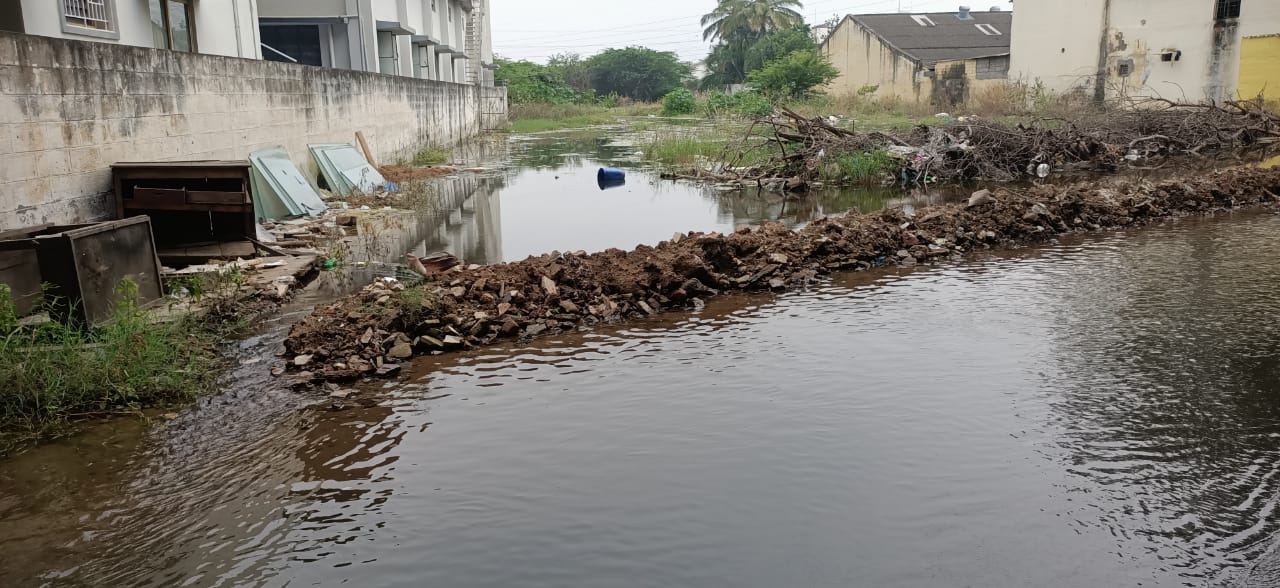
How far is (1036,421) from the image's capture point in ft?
16.1

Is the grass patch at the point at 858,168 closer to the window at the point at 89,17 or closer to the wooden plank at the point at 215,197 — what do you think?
the wooden plank at the point at 215,197

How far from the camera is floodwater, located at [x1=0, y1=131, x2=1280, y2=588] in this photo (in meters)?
3.59

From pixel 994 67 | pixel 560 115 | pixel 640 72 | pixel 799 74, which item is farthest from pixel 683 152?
pixel 640 72

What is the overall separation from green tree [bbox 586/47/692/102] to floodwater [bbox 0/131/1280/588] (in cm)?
6908

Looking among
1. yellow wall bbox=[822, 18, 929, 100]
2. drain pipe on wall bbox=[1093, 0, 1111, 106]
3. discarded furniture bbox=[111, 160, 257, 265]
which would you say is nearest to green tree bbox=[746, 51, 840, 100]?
yellow wall bbox=[822, 18, 929, 100]

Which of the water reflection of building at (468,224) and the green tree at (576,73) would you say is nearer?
the water reflection of building at (468,224)

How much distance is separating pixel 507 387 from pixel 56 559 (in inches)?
101

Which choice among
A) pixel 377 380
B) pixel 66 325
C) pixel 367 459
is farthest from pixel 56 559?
pixel 66 325

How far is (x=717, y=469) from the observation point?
4367 mm

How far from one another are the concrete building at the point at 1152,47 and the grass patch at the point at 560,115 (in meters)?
19.9

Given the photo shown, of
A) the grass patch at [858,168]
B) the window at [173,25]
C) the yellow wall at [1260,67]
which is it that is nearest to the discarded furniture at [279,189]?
the window at [173,25]

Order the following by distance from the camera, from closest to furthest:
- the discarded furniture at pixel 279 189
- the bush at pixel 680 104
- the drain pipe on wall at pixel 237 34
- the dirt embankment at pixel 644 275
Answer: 1. the dirt embankment at pixel 644 275
2. the discarded furniture at pixel 279 189
3. the drain pipe on wall at pixel 237 34
4. the bush at pixel 680 104

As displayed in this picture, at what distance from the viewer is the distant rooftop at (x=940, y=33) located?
134ft

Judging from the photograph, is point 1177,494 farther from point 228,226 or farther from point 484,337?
point 228,226
